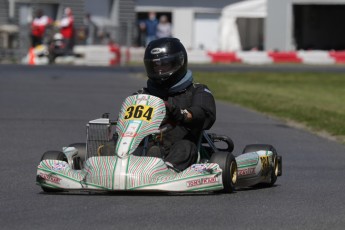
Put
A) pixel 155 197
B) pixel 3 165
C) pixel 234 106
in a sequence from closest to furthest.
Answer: pixel 155 197, pixel 3 165, pixel 234 106

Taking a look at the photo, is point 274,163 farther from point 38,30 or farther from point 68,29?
point 38,30

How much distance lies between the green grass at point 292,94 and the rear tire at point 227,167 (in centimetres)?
557

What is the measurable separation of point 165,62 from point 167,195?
1164mm

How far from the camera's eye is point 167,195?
7.91 metres

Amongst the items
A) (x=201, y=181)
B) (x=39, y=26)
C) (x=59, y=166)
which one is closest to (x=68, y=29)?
→ (x=39, y=26)

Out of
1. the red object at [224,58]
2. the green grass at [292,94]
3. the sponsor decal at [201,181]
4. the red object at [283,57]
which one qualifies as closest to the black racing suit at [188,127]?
the sponsor decal at [201,181]

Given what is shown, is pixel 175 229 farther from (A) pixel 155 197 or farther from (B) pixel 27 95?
(B) pixel 27 95

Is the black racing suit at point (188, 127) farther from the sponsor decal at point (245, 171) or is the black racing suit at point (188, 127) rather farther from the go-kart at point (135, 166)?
the sponsor decal at point (245, 171)

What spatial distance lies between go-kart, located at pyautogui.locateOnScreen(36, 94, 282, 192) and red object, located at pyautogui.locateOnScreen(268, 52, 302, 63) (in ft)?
92.3

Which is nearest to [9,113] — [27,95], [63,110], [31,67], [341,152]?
[63,110]

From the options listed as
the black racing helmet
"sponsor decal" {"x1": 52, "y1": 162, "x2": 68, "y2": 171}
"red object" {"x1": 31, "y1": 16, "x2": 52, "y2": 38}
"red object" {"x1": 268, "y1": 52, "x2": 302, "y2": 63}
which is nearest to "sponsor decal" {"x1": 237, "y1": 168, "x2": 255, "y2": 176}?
the black racing helmet

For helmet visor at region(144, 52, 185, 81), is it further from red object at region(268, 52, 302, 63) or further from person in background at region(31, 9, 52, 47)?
red object at region(268, 52, 302, 63)

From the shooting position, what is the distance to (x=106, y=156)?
7.77m

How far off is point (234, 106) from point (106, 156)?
11322mm
